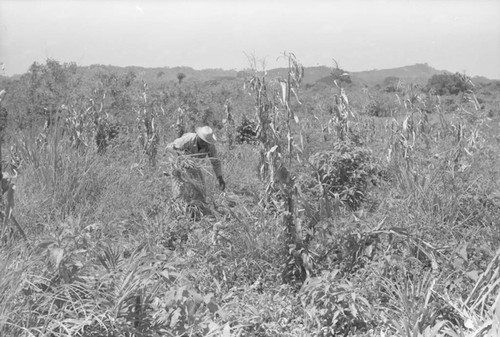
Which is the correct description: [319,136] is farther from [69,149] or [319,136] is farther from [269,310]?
[269,310]

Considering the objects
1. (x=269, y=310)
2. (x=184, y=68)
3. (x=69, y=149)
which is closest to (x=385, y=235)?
(x=269, y=310)

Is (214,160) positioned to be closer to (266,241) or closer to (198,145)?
(198,145)

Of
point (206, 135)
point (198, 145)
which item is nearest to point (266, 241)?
point (206, 135)

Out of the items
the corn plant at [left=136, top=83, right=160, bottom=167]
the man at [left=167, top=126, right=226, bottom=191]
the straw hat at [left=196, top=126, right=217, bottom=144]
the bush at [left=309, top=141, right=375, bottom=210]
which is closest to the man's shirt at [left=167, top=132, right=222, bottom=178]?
the man at [left=167, top=126, right=226, bottom=191]

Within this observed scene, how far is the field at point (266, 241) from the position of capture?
3.06 m

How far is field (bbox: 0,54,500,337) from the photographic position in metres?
3.06

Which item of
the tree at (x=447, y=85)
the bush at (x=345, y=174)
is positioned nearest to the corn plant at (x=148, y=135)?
the bush at (x=345, y=174)

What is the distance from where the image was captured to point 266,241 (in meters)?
4.57

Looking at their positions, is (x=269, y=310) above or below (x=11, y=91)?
below

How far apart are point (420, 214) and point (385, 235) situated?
0.71 m

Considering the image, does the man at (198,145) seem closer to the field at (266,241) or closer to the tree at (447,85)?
the field at (266,241)

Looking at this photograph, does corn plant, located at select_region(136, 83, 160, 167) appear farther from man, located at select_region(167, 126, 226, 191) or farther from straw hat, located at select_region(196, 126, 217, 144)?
straw hat, located at select_region(196, 126, 217, 144)

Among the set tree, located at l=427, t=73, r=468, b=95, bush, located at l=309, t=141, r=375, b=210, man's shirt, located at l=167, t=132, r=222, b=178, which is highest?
man's shirt, located at l=167, t=132, r=222, b=178

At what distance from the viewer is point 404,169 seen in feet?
19.0
